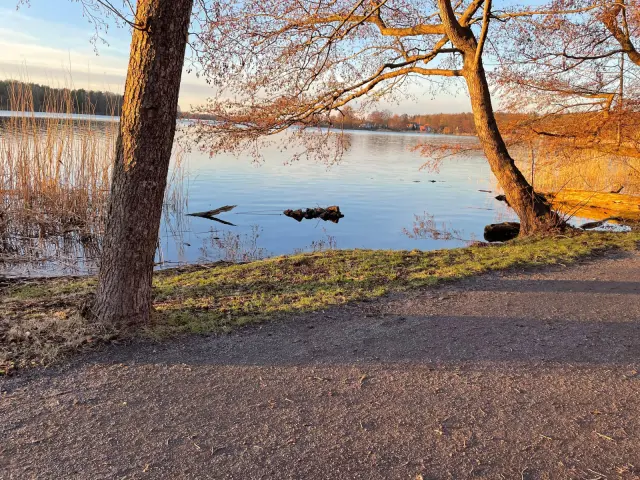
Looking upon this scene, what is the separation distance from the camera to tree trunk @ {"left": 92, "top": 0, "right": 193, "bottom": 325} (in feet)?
13.4

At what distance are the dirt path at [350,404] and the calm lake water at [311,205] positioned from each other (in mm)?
5569

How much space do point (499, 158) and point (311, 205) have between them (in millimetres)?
8128

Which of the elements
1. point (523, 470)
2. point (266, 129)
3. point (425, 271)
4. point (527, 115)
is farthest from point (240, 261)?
point (523, 470)

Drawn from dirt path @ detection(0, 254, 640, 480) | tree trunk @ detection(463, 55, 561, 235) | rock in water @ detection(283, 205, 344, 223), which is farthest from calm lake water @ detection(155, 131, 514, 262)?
dirt path @ detection(0, 254, 640, 480)

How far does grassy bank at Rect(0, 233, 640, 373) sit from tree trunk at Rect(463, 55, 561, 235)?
65 centimetres

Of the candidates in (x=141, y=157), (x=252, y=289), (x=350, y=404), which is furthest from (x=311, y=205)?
(x=350, y=404)

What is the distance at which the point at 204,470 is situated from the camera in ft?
8.41

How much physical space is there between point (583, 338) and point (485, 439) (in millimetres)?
2149

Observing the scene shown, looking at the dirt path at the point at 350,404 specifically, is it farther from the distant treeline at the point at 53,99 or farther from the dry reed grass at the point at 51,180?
the distant treeline at the point at 53,99

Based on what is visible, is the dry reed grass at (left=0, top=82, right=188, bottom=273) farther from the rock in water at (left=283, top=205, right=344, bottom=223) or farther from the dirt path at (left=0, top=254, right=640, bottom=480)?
the dirt path at (left=0, top=254, right=640, bottom=480)

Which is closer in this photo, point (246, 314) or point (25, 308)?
point (246, 314)

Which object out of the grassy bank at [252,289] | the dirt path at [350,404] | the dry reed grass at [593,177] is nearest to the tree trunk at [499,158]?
the grassy bank at [252,289]

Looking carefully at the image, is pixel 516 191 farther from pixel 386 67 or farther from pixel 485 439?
pixel 485 439

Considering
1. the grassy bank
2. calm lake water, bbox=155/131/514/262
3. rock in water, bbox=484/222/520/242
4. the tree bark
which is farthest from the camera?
rock in water, bbox=484/222/520/242
